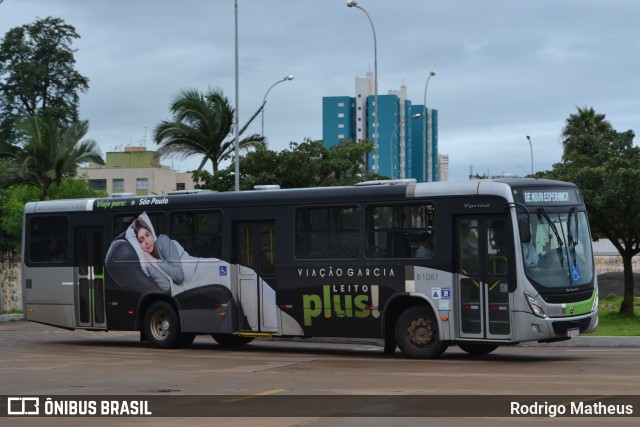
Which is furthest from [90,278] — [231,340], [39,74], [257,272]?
[39,74]

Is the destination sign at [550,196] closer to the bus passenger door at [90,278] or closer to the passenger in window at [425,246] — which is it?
the passenger in window at [425,246]

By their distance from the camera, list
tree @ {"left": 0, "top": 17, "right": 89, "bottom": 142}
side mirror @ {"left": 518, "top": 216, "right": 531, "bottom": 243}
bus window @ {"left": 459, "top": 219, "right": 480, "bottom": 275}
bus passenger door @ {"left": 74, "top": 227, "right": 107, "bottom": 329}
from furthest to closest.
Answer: tree @ {"left": 0, "top": 17, "right": 89, "bottom": 142} → bus passenger door @ {"left": 74, "top": 227, "right": 107, "bottom": 329} → bus window @ {"left": 459, "top": 219, "right": 480, "bottom": 275} → side mirror @ {"left": 518, "top": 216, "right": 531, "bottom": 243}

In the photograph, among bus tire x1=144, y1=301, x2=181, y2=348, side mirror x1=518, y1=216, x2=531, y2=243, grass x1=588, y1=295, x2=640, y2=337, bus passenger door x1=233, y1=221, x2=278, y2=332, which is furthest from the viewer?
grass x1=588, y1=295, x2=640, y2=337

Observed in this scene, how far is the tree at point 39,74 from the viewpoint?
261ft

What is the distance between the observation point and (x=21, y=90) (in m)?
79.8

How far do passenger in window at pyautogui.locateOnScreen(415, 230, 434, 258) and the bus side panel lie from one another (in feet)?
29.5

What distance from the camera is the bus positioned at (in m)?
19.4

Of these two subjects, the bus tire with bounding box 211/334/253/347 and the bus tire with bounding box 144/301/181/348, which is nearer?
the bus tire with bounding box 144/301/181/348

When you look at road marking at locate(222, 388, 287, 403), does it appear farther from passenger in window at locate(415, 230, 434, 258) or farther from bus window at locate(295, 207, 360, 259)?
bus window at locate(295, 207, 360, 259)

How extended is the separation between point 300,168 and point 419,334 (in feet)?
71.2

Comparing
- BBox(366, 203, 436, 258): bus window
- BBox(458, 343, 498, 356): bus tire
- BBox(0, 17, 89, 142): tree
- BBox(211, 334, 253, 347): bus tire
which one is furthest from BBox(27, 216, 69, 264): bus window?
BBox(0, 17, 89, 142): tree

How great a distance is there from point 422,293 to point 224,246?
4.73m

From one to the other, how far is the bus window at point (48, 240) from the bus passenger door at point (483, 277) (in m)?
10.1

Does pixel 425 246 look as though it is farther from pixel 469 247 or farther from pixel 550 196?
pixel 550 196
